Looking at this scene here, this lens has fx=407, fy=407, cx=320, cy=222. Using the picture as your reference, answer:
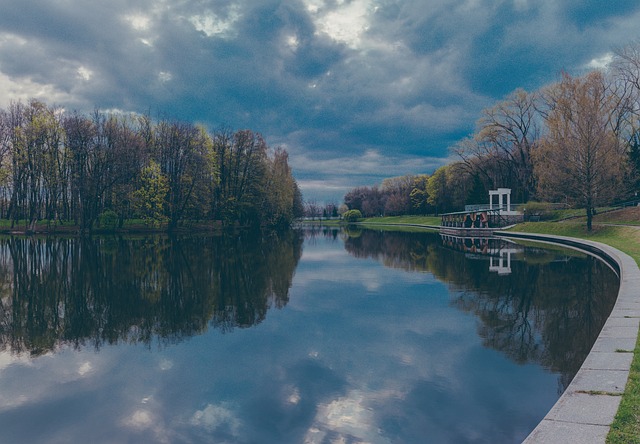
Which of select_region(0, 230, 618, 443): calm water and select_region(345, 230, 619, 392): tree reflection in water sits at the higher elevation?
select_region(345, 230, 619, 392): tree reflection in water

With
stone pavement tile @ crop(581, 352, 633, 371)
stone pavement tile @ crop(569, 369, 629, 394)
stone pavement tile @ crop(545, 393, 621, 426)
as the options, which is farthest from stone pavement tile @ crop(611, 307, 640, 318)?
stone pavement tile @ crop(545, 393, 621, 426)

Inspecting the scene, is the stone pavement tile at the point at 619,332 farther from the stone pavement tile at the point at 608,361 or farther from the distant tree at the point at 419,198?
the distant tree at the point at 419,198

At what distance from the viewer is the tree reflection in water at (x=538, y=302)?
7988 millimetres

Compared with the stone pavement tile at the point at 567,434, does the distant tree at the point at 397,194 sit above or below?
above

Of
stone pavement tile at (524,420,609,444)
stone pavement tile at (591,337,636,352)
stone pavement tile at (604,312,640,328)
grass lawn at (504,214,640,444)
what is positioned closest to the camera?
stone pavement tile at (524,420,609,444)

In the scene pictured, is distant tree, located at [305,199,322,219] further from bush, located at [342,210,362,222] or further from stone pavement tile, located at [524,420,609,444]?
stone pavement tile, located at [524,420,609,444]

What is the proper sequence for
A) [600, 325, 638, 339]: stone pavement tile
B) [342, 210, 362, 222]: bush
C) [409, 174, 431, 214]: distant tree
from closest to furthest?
[600, 325, 638, 339]: stone pavement tile
[409, 174, 431, 214]: distant tree
[342, 210, 362, 222]: bush

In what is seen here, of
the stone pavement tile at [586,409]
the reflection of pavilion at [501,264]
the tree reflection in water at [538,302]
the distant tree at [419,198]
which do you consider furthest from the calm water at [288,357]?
the distant tree at [419,198]

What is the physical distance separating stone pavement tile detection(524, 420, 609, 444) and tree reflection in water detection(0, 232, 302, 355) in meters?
7.27

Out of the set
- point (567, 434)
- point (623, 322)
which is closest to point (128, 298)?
point (567, 434)

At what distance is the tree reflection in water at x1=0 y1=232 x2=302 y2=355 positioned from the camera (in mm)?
9445

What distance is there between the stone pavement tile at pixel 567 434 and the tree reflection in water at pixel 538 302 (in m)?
2.33

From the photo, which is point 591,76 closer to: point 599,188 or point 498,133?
point 599,188

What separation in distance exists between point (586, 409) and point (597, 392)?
62cm
